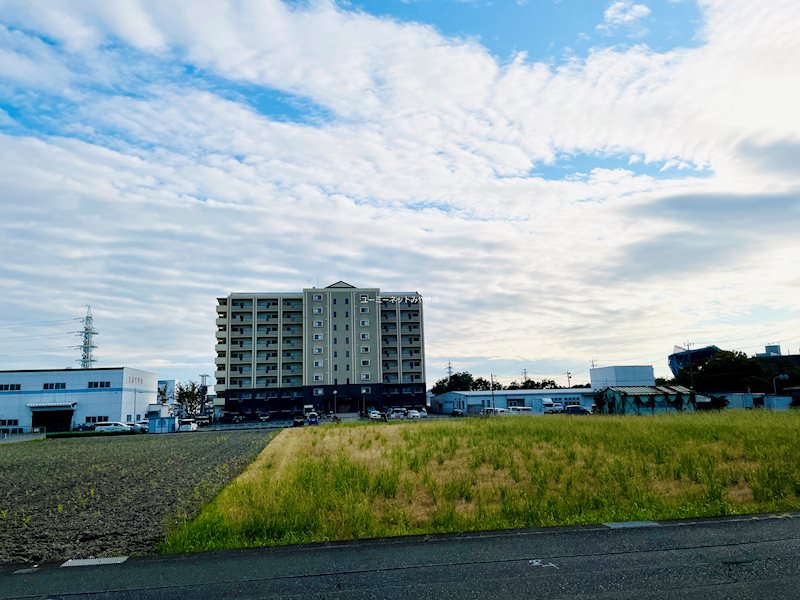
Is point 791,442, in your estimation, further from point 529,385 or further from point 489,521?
point 529,385

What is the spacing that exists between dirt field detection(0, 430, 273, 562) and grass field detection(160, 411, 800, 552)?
0.83 meters

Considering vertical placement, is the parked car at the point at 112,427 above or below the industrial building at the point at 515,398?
below

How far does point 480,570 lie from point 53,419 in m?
81.8

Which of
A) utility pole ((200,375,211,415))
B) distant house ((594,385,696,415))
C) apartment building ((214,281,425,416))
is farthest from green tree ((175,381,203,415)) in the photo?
distant house ((594,385,696,415))

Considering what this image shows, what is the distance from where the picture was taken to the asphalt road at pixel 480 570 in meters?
6.91

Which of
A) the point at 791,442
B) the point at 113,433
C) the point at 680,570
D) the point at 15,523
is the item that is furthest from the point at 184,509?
the point at 113,433

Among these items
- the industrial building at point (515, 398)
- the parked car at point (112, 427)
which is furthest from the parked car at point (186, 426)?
the industrial building at point (515, 398)

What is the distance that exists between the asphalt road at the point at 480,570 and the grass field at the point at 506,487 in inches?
51.6

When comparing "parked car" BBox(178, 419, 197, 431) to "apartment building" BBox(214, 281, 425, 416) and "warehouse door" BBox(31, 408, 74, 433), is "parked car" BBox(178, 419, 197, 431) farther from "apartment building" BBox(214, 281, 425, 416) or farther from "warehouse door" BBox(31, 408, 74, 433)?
"apartment building" BBox(214, 281, 425, 416)

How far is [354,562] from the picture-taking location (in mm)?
8289

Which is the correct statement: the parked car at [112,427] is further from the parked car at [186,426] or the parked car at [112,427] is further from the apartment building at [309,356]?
the apartment building at [309,356]

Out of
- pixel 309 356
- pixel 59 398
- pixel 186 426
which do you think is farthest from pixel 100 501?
pixel 309 356

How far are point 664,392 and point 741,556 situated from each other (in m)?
41.0

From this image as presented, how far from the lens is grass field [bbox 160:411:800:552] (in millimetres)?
10875
